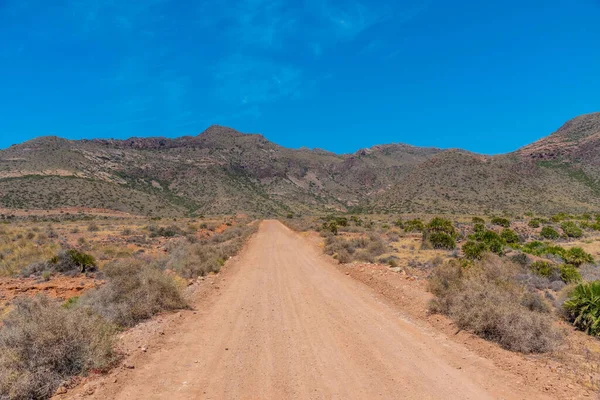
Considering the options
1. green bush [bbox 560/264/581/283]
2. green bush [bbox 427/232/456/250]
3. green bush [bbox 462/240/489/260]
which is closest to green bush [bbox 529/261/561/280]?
green bush [bbox 560/264/581/283]

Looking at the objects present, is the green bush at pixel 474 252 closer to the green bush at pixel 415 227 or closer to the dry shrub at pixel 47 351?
the green bush at pixel 415 227

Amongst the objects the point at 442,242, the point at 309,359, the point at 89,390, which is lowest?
the point at 309,359

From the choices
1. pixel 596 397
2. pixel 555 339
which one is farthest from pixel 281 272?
pixel 596 397

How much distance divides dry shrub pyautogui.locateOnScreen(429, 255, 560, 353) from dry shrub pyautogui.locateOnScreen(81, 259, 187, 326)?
7463 mm

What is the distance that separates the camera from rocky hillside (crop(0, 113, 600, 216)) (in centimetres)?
7950

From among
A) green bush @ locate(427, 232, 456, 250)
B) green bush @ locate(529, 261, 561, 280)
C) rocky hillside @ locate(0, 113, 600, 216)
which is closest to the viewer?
green bush @ locate(529, 261, 561, 280)

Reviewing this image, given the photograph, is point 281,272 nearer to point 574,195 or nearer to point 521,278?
point 521,278

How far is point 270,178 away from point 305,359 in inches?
5437

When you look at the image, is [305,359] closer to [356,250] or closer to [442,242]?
A: [356,250]

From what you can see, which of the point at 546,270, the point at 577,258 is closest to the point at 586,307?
the point at 546,270

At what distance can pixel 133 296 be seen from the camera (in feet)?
29.3

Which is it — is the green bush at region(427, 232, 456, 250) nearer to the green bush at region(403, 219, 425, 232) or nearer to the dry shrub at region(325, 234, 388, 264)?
the dry shrub at region(325, 234, 388, 264)

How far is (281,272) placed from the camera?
51.9 feet

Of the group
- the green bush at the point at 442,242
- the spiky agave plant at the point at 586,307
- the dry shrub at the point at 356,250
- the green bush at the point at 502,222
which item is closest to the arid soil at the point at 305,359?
the spiky agave plant at the point at 586,307
